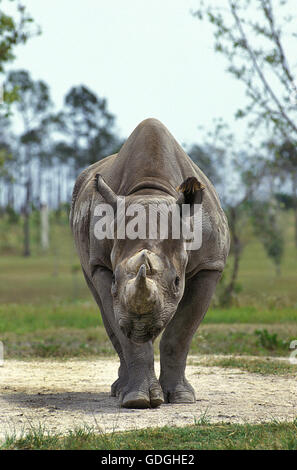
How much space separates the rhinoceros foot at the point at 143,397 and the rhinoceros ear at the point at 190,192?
1445 millimetres

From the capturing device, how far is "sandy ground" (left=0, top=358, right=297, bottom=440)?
5.49 metres

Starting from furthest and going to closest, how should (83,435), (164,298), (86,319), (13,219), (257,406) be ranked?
(13,219) < (86,319) < (257,406) < (164,298) < (83,435)

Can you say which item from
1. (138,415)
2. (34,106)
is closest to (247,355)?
(138,415)

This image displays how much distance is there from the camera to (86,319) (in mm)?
14148

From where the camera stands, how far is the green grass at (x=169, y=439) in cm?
452

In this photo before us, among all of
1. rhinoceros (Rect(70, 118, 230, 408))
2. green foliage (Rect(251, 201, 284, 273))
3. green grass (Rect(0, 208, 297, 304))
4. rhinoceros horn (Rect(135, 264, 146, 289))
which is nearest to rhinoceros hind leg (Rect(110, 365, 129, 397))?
rhinoceros (Rect(70, 118, 230, 408))

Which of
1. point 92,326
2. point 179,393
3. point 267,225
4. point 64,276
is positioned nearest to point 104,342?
point 92,326

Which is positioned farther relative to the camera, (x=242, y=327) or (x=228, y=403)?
(x=242, y=327)

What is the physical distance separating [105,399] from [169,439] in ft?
6.78

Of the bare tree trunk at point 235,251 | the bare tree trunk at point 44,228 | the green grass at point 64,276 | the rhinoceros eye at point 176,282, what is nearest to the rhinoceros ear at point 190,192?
the rhinoceros eye at point 176,282

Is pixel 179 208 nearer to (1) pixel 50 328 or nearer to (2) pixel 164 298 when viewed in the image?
(2) pixel 164 298

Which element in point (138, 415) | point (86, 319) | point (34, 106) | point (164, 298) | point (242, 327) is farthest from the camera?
point (34, 106)

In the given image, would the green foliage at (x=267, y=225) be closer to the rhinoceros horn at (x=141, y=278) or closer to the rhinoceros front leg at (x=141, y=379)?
the rhinoceros front leg at (x=141, y=379)
